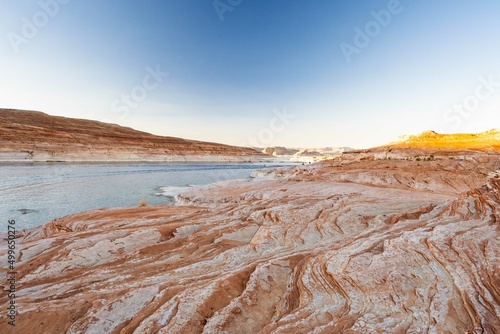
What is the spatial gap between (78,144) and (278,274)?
5795 cm

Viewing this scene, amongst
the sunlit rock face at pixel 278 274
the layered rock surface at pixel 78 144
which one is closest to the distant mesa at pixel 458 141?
the sunlit rock face at pixel 278 274

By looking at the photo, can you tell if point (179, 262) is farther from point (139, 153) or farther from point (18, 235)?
point (139, 153)

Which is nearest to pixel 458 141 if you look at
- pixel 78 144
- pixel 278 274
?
pixel 278 274

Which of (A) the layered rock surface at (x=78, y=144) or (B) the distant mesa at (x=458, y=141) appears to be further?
(A) the layered rock surface at (x=78, y=144)

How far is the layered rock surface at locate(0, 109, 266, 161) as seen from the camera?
141ft

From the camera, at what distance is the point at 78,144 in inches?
1950

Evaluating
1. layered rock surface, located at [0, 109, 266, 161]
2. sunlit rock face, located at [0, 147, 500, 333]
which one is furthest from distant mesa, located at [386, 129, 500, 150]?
layered rock surface, located at [0, 109, 266, 161]

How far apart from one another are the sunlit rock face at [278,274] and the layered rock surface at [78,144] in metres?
48.8

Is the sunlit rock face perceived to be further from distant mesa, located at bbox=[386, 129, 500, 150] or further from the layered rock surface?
the layered rock surface

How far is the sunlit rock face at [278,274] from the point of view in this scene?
284cm

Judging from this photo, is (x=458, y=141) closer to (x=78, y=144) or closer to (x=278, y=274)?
(x=278, y=274)

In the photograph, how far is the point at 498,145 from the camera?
23.0 meters

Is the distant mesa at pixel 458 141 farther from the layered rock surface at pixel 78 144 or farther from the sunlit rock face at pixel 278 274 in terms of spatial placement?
the layered rock surface at pixel 78 144

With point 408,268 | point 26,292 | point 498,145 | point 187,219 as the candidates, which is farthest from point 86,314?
point 498,145
